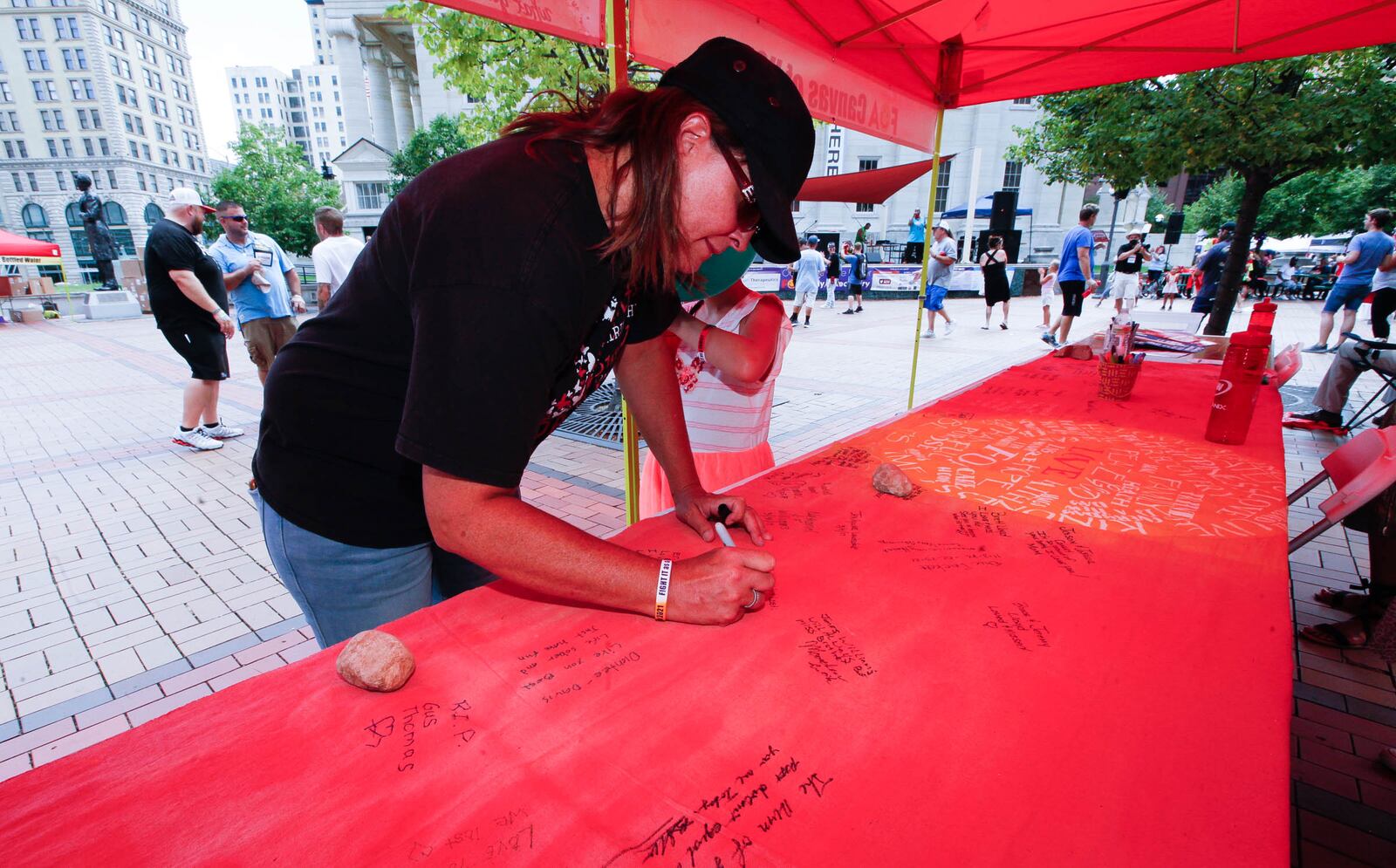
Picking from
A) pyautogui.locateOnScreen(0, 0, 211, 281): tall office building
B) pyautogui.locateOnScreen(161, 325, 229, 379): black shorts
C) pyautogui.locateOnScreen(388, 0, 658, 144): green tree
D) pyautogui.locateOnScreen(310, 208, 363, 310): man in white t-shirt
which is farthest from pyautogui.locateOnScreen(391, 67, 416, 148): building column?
pyautogui.locateOnScreen(161, 325, 229, 379): black shorts

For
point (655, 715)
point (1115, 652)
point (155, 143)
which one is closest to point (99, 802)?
point (655, 715)

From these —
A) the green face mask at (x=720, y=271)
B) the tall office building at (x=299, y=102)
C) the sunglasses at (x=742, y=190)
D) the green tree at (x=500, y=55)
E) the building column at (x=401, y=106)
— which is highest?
the tall office building at (x=299, y=102)

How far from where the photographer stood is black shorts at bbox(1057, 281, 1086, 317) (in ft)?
29.7

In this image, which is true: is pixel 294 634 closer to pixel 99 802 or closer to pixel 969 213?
pixel 99 802

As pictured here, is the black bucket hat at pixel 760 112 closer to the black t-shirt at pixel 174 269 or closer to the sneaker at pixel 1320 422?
the black t-shirt at pixel 174 269

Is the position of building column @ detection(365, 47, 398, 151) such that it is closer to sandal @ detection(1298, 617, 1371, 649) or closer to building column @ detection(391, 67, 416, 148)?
building column @ detection(391, 67, 416, 148)

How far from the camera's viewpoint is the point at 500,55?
7238mm

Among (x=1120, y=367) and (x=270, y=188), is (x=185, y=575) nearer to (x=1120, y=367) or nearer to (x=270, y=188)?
(x=1120, y=367)

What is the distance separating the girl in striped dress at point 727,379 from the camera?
210 centimetres

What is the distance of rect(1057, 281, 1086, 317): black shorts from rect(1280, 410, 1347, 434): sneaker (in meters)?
3.71

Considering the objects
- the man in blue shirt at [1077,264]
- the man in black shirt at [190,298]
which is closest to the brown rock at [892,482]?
the man in black shirt at [190,298]

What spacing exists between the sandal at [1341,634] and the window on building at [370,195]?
46498mm

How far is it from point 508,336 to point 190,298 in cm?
513
